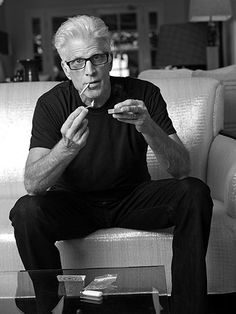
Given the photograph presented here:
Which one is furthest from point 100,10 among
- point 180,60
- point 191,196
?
point 191,196

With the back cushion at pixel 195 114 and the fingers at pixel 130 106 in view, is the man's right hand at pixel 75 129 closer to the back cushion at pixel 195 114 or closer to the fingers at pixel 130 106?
the fingers at pixel 130 106

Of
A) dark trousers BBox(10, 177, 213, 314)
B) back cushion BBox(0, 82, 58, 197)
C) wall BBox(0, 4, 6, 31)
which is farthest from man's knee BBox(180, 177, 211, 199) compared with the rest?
wall BBox(0, 4, 6, 31)

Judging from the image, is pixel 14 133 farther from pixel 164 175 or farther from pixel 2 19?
pixel 2 19

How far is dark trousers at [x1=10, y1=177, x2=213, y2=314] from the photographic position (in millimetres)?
1706

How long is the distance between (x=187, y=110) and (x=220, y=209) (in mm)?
519

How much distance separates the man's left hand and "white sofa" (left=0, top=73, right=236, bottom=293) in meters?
0.36

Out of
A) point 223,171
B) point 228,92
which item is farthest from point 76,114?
point 228,92

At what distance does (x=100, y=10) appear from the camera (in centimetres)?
1076

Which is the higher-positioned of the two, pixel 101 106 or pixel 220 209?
pixel 101 106

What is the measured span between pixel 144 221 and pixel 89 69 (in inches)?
19.2

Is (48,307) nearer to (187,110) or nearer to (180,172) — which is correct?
(180,172)

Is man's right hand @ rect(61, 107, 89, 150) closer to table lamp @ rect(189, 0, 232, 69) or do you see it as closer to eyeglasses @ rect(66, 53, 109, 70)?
eyeglasses @ rect(66, 53, 109, 70)

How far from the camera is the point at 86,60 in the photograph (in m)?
1.88

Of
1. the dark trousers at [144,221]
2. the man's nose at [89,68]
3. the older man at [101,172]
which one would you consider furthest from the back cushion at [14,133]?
the man's nose at [89,68]
